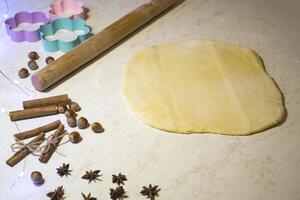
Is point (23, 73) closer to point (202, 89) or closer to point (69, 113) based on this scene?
point (69, 113)

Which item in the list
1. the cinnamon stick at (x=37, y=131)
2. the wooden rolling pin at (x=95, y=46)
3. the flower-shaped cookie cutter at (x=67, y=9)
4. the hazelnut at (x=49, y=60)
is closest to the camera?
the cinnamon stick at (x=37, y=131)

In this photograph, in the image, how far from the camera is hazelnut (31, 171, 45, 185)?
0.88 m

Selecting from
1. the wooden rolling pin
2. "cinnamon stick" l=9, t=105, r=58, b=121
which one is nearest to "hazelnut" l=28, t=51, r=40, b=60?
the wooden rolling pin

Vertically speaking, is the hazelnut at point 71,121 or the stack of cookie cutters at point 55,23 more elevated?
the stack of cookie cutters at point 55,23

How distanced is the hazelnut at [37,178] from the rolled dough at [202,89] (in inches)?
13.2

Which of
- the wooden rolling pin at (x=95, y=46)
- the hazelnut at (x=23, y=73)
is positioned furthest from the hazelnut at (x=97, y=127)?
the hazelnut at (x=23, y=73)

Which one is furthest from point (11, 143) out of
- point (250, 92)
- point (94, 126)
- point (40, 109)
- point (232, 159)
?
point (250, 92)

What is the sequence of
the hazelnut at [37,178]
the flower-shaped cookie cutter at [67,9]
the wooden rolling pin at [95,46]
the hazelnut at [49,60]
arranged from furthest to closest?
the flower-shaped cookie cutter at [67,9], the hazelnut at [49,60], the wooden rolling pin at [95,46], the hazelnut at [37,178]

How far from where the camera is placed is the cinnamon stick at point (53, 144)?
3.09 feet

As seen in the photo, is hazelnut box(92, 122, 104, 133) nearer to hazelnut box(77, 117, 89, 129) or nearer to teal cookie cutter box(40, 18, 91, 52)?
hazelnut box(77, 117, 89, 129)

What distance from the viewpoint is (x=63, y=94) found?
1.13 metres

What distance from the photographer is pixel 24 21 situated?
139 centimetres

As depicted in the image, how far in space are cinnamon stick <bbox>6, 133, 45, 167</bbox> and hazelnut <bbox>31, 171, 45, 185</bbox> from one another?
3.0 inches

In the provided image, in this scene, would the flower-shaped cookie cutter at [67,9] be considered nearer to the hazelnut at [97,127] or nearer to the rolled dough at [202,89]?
the rolled dough at [202,89]
